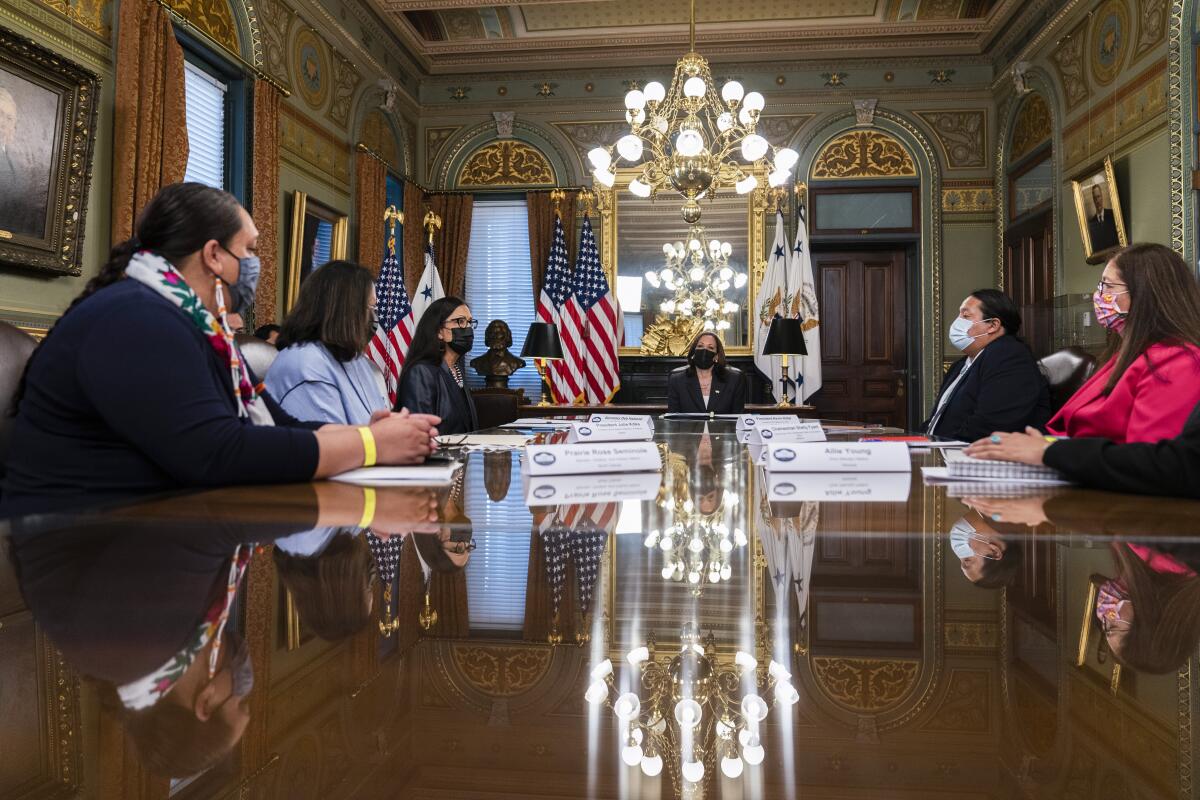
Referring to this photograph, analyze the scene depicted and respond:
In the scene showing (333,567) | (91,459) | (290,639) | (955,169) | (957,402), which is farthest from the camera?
(955,169)

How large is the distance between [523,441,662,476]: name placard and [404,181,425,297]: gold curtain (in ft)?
22.8

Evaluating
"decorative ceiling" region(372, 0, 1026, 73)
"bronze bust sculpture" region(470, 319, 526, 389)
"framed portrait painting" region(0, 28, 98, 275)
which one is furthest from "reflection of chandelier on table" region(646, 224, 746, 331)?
"framed portrait painting" region(0, 28, 98, 275)

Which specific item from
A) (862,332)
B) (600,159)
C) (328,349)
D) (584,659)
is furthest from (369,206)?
(584,659)

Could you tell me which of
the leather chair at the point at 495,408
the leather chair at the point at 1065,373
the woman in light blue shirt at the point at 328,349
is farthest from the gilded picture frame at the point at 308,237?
the leather chair at the point at 1065,373

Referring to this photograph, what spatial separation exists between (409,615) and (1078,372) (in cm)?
392

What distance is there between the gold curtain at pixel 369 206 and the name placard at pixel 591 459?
5975 mm

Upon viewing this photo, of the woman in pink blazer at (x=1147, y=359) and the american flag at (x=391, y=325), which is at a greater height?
the american flag at (x=391, y=325)

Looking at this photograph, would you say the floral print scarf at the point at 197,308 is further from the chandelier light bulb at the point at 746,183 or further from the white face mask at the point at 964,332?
the chandelier light bulb at the point at 746,183

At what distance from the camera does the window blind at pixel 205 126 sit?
5.25 metres

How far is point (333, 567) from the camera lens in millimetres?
834

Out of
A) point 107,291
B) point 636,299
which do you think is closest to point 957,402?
point 107,291

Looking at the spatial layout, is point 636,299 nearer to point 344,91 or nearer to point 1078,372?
point 344,91

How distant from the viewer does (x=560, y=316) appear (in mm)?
8242

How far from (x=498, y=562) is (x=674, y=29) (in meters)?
8.08
